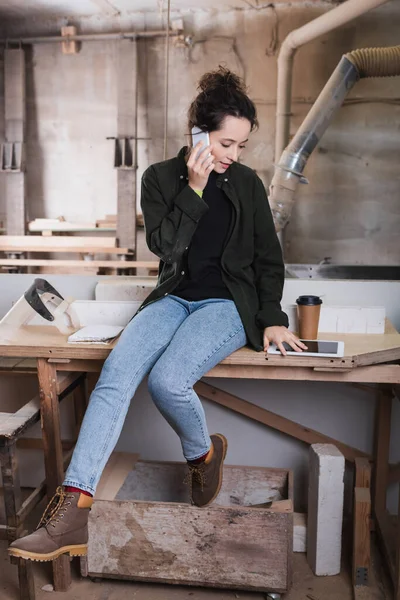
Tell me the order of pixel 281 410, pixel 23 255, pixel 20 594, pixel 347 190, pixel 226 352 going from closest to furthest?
pixel 226 352
pixel 20 594
pixel 281 410
pixel 23 255
pixel 347 190

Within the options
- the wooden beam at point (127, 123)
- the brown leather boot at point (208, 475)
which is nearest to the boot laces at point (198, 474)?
the brown leather boot at point (208, 475)

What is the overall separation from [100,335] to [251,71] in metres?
3.34

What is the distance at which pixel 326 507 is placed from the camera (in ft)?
6.62

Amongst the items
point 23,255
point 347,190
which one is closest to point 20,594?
point 23,255

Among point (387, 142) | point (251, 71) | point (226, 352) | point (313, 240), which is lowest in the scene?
point (226, 352)

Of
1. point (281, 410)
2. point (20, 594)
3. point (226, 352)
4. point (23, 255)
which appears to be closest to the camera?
point (226, 352)

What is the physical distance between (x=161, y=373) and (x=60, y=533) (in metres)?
0.50

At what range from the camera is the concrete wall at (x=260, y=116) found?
439cm

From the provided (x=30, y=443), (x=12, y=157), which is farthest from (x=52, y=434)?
(x=12, y=157)

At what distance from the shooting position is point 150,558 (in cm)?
194

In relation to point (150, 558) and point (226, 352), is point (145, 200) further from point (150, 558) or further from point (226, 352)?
point (150, 558)

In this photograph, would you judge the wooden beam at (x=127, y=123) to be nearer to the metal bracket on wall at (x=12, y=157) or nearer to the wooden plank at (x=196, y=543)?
the metal bracket on wall at (x=12, y=157)

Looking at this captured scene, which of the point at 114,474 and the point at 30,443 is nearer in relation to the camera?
the point at 114,474

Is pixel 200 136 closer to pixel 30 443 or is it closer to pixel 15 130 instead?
pixel 30 443
